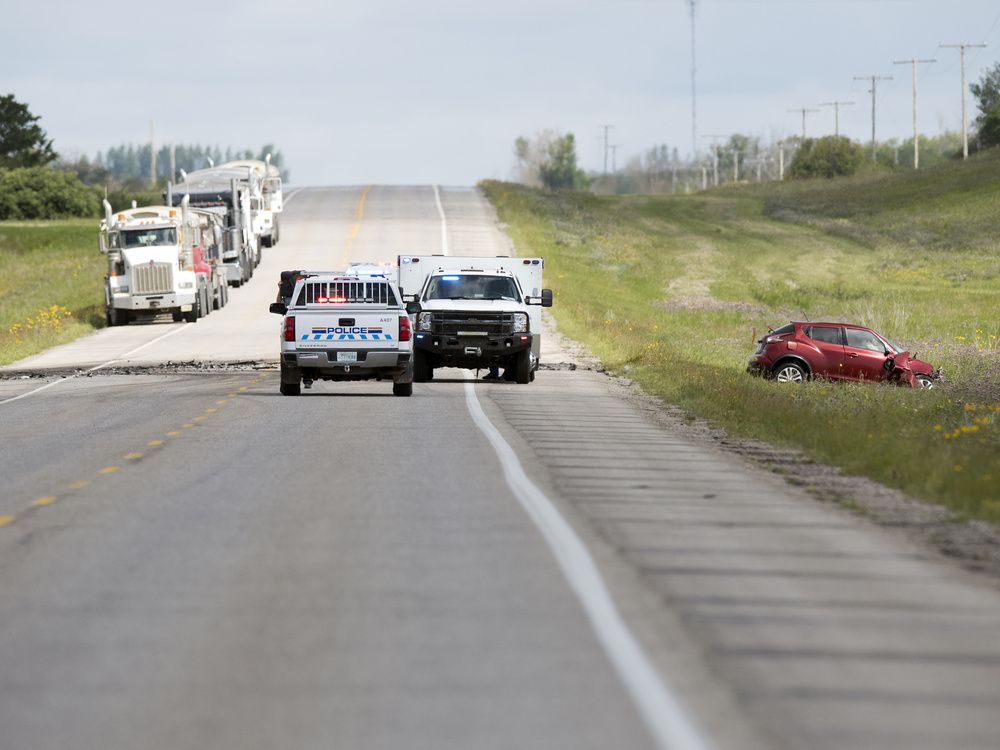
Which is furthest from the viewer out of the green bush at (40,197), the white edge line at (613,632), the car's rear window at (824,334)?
the green bush at (40,197)

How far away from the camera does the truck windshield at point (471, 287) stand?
100 feet

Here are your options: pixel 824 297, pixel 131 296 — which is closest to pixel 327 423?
pixel 131 296

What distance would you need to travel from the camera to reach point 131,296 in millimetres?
49344

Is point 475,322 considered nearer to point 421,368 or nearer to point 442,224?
point 421,368

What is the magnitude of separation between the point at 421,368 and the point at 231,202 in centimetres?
3051

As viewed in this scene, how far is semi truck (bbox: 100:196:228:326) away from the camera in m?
49.1

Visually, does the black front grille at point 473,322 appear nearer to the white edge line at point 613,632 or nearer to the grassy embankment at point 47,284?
the white edge line at point 613,632

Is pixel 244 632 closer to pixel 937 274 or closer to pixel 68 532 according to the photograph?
pixel 68 532

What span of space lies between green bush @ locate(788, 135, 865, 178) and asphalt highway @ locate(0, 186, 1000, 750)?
12644 centimetres

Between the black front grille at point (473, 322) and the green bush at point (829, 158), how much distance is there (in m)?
115

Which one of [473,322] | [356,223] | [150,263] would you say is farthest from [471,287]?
[356,223]

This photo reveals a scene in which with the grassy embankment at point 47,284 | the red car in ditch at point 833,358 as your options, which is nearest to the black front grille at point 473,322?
the red car in ditch at point 833,358

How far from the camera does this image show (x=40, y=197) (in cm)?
10756

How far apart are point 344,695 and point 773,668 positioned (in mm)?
1981
